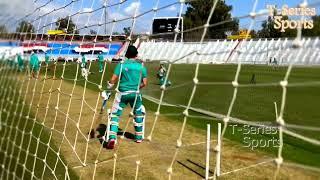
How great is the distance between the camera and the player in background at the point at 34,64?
7768 mm

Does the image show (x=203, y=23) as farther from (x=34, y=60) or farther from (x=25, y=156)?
(x=34, y=60)

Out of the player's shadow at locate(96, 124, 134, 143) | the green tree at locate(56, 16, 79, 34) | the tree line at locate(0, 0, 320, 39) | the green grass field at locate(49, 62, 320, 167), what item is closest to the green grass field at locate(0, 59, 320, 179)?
the green grass field at locate(49, 62, 320, 167)

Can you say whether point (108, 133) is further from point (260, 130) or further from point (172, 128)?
point (260, 130)

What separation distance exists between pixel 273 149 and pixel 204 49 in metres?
3.44

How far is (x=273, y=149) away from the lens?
7484 millimetres

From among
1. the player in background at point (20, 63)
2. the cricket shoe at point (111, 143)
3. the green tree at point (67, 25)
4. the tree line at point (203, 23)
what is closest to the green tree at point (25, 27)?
the tree line at point (203, 23)

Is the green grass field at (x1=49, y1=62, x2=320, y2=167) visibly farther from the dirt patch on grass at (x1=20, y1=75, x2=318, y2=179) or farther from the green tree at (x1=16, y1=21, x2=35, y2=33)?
the green tree at (x1=16, y1=21, x2=35, y2=33)

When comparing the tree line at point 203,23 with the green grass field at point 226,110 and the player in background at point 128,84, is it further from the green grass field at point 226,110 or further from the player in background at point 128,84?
the player in background at point 128,84

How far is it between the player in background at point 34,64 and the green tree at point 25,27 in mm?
421

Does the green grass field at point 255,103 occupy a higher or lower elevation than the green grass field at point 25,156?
higher

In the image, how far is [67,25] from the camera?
A: 6.37m

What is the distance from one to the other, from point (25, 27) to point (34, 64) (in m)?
0.60

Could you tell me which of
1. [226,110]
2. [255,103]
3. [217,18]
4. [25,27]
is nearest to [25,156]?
[25,27]

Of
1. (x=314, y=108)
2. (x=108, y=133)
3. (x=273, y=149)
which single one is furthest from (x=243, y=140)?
(x=314, y=108)
